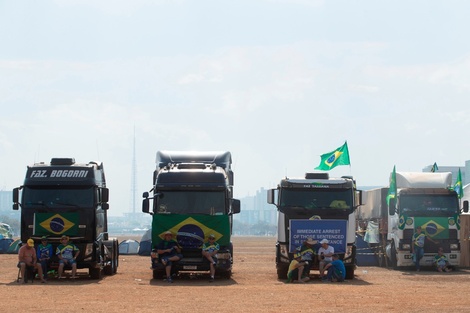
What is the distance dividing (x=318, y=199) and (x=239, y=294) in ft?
23.9

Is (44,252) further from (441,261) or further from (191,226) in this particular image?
(441,261)

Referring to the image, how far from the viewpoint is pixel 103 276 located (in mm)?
34562

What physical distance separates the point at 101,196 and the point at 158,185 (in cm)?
225

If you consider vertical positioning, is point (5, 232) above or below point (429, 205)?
below

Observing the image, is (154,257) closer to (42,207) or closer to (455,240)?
(42,207)

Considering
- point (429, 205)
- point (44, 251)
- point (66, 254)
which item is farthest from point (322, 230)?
point (44, 251)

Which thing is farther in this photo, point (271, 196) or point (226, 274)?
point (226, 274)

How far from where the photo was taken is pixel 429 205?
126 feet

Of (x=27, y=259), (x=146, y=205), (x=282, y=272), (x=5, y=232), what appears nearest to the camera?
(x=27, y=259)

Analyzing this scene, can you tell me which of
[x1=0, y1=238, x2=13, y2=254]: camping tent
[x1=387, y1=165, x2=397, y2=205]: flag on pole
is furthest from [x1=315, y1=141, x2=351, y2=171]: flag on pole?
[x1=0, y1=238, x2=13, y2=254]: camping tent

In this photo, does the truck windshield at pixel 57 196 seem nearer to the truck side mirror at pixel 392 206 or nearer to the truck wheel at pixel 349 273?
the truck wheel at pixel 349 273

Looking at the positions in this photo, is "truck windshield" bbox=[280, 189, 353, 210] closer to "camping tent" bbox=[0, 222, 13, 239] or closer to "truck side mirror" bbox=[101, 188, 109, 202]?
"truck side mirror" bbox=[101, 188, 109, 202]

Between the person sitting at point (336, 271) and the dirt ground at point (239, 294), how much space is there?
500 millimetres

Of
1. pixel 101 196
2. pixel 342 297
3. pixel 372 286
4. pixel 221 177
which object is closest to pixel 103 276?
pixel 101 196
